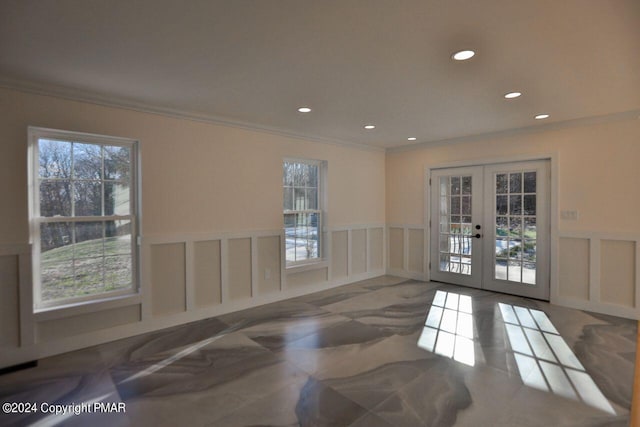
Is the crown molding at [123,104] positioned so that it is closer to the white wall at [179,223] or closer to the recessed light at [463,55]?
the white wall at [179,223]

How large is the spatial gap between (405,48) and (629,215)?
371 centimetres

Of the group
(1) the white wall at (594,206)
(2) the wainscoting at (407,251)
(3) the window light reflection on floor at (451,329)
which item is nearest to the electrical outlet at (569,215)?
(1) the white wall at (594,206)

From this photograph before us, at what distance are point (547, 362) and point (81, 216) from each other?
454 centimetres

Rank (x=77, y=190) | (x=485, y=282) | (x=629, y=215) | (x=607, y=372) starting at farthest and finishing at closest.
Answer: (x=485, y=282)
(x=629, y=215)
(x=77, y=190)
(x=607, y=372)

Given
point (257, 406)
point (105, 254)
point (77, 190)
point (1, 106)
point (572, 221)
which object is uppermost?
point (1, 106)

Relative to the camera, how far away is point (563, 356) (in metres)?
3.02

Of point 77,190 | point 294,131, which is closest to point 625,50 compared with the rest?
point 294,131

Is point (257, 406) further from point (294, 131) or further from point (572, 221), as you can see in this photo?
point (572, 221)

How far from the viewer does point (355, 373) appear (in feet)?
9.04

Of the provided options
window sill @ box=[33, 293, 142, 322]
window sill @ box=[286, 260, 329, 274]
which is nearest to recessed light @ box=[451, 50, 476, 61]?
window sill @ box=[286, 260, 329, 274]

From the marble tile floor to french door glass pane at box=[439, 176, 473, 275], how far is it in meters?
1.48

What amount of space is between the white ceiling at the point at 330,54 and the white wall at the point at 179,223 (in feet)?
0.95

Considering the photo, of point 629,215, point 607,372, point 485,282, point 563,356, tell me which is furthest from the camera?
point 485,282

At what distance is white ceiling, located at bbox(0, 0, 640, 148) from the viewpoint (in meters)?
1.91
